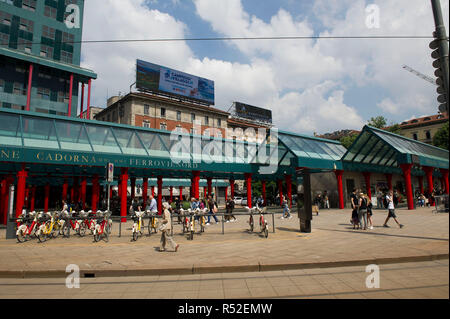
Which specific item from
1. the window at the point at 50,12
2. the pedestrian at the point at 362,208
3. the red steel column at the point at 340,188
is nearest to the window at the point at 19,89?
the window at the point at 50,12

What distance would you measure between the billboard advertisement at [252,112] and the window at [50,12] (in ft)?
138

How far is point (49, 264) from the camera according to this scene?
7145mm

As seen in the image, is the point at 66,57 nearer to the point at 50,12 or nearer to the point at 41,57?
the point at 41,57

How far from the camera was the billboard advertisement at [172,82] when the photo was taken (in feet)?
163

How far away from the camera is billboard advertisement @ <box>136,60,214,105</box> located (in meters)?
49.7

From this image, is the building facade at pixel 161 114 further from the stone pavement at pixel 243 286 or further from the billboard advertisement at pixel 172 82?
the stone pavement at pixel 243 286

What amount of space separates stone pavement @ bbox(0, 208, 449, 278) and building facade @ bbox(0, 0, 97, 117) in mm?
32940

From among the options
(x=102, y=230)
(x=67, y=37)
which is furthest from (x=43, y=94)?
(x=102, y=230)

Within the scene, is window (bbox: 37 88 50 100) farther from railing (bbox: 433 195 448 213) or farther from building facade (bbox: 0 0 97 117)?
railing (bbox: 433 195 448 213)

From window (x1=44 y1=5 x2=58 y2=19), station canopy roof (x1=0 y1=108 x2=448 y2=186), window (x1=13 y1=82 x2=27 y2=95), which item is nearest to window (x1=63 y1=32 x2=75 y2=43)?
window (x1=44 y1=5 x2=58 y2=19)

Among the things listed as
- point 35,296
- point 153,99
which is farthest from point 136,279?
point 153,99

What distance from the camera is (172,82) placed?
53.6 metres

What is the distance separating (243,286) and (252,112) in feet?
229
